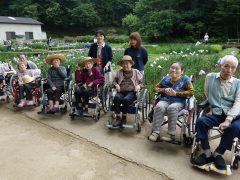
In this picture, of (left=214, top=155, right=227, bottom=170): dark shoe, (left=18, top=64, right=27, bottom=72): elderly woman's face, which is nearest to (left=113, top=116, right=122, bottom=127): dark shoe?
(left=214, top=155, right=227, bottom=170): dark shoe

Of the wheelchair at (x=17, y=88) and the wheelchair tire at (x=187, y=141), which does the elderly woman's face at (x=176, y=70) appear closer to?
the wheelchair tire at (x=187, y=141)

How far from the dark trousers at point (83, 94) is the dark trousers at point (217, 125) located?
1.93 meters

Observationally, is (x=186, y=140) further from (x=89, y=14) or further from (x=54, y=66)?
(x=89, y=14)

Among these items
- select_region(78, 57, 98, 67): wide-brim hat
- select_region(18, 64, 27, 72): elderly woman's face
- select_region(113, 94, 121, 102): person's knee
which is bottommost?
select_region(113, 94, 121, 102): person's knee

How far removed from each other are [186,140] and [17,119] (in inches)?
115

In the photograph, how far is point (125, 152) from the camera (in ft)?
10.7

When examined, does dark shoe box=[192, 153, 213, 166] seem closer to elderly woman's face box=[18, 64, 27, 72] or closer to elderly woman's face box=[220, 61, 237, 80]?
elderly woman's face box=[220, 61, 237, 80]

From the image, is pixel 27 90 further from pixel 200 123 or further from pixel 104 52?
pixel 200 123

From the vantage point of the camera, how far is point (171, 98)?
3492 millimetres

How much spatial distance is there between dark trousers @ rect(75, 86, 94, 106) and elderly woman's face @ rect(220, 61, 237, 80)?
208 centimetres

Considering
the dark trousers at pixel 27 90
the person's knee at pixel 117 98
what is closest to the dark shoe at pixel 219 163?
the person's knee at pixel 117 98

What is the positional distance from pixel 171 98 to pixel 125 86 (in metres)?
0.85

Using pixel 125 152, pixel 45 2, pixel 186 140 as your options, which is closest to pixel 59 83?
pixel 125 152

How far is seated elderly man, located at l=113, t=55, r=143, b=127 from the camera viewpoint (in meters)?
3.84
